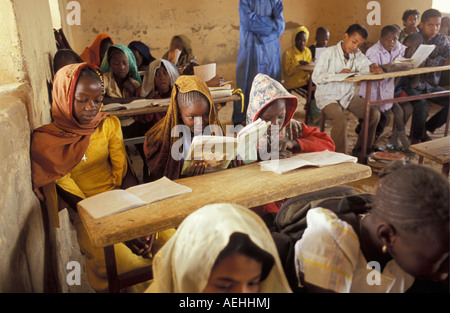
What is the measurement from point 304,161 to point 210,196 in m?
0.66

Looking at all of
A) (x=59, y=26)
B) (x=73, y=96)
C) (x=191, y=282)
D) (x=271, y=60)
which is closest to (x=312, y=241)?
(x=191, y=282)

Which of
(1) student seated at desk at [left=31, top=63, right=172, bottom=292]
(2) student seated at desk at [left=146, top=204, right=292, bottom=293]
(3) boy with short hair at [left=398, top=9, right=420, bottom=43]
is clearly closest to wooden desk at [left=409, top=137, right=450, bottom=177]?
(1) student seated at desk at [left=31, top=63, right=172, bottom=292]

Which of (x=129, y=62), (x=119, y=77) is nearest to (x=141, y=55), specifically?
(x=129, y=62)

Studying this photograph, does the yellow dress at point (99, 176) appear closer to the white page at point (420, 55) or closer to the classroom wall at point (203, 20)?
the white page at point (420, 55)

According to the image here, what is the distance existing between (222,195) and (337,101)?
124 inches

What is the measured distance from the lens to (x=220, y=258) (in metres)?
1.01

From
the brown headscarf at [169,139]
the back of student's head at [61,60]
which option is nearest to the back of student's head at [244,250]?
the brown headscarf at [169,139]

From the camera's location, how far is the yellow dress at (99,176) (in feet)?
6.46

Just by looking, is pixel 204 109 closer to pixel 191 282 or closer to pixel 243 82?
pixel 191 282

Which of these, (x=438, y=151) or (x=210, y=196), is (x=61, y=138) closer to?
(x=210, y=196)

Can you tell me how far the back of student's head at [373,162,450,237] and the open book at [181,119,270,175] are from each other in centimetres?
90

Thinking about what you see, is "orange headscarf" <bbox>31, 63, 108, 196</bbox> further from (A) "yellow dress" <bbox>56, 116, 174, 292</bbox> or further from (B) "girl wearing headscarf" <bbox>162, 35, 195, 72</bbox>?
(B) "girl wearing headscarf" <bbox>162, 35, 195, 72</bbox>

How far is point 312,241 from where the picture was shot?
1.17 m

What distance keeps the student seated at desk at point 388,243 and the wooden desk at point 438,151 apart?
177 cm
